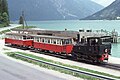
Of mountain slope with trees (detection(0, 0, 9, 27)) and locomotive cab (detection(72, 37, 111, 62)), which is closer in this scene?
locomotive cab (detection(72, 37, 111, 62))

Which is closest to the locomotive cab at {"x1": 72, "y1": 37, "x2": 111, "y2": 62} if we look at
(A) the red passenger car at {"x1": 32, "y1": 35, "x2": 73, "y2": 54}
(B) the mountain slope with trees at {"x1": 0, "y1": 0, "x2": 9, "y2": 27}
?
Result: (A) the red passenger car at {"x1": 32, "y1": 35, "x2": 73, "y2": 54}

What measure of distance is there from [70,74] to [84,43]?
929 cm

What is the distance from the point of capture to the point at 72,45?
35.3 metres

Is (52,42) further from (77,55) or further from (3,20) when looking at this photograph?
(3,20)

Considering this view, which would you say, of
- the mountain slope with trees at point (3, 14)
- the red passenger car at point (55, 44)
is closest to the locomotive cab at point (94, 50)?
the red passenger car at point (55, 44)

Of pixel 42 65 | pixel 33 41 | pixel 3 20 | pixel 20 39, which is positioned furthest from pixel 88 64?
pixel 3 20

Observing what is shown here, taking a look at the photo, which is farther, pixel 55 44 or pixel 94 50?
pixel 55 44

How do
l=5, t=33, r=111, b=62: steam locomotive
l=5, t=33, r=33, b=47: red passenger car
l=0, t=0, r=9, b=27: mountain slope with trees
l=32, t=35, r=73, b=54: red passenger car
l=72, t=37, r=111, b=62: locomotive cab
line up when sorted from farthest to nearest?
1. l=0, t=0, r=9, b=27: mountain slope with trees
2. l=5, t=33, r=33, b=47: red passenger car
3. l=32, t=35, r=73, b=54: red passenger car
4. l=5, t=33, r=111, b=62: steam locomotive
5. l=72, t=37, r=111, b=62: locomotive cab

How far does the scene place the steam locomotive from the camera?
29109 mm

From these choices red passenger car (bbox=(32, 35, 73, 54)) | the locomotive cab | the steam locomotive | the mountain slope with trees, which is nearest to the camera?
the locomotive cab

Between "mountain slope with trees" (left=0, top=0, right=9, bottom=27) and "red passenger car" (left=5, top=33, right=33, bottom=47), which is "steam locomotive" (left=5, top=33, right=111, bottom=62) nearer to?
"red passenger car" (left=5, top=33, right=33, bottom=47)

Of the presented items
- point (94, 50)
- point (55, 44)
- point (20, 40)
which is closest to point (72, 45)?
point (55, 44)

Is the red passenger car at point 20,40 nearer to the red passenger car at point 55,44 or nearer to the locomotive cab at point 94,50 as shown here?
the red passenger car at point 55,44

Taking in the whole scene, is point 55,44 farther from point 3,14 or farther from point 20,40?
point 3,14
